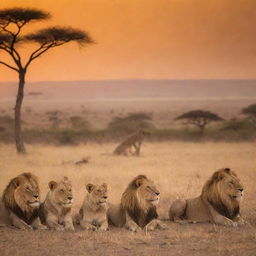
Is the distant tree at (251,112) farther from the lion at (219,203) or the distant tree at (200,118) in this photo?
the lion at (219,203)

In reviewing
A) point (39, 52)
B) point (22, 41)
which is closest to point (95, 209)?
point (39, 52)

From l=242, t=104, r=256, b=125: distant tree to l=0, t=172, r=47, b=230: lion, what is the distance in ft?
36.5

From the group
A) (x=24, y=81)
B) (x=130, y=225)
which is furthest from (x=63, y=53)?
(x=130, y=225)

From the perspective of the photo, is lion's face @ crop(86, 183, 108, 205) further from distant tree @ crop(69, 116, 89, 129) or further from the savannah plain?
distant tree @ crop(69, 116, 89, 129)

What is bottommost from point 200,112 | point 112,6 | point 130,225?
point 130,225

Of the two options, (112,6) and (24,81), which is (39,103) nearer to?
(24,81)

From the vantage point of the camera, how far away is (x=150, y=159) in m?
13.4

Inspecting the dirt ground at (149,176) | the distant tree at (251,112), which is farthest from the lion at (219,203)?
the distant tree at (251,112)

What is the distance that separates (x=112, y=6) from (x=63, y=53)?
10.5ft

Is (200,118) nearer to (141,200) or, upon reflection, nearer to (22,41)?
(22,41)

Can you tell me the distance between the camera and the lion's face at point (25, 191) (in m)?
7.04

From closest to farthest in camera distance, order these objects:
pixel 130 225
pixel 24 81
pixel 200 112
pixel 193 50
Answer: pixel 130 225 → pixel 193 50 → pixel 24 81 → pixel 200 112

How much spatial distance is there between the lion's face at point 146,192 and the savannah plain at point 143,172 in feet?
1.10

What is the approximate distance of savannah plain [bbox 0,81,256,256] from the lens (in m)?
6.55
